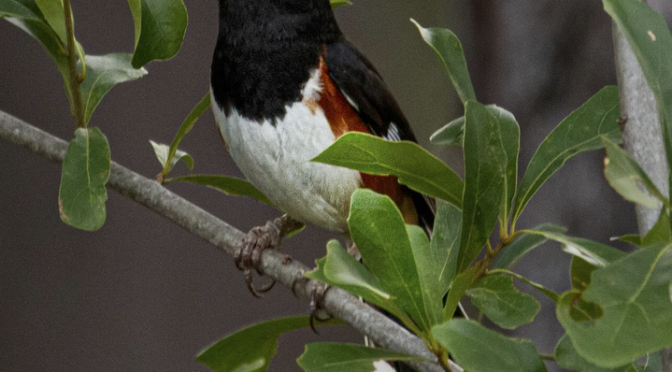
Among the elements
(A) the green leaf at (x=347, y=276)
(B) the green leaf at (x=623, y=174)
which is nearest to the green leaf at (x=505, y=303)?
(A) the green leaf at (x=347, y=276)

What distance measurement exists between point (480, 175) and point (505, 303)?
13 cm

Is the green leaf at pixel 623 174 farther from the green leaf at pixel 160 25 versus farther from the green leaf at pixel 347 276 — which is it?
the green leaf at pixel 160 25

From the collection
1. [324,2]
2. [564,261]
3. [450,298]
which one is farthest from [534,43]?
[450,298]

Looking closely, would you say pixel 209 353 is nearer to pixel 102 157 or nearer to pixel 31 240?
pixel 102 157

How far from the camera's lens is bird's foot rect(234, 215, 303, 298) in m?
1.30

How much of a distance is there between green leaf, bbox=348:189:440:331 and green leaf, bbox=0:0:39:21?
0.53 m

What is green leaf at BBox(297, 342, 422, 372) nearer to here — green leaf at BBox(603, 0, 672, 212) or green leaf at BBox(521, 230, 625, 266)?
green leaf at BBox(521, 230, 625, 266)

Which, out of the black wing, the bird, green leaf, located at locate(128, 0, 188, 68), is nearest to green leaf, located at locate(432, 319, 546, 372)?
green leaf, located at locate(128, 0, 188, 68)

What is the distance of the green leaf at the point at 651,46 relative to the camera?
2.16 ft

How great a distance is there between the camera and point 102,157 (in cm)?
101

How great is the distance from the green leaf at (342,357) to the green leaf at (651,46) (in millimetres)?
304

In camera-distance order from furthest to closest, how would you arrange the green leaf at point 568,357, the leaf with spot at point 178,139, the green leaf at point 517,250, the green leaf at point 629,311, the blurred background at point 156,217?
the blurred background at point 156,217 < the leaf with spot at point 178,139 < the green leaf at point 517,250 < the green leaf at point 568,357 < the green leaf at point 629,311

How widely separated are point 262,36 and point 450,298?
2.26 feet

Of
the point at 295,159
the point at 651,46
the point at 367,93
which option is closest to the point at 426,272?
the point at 651,46
